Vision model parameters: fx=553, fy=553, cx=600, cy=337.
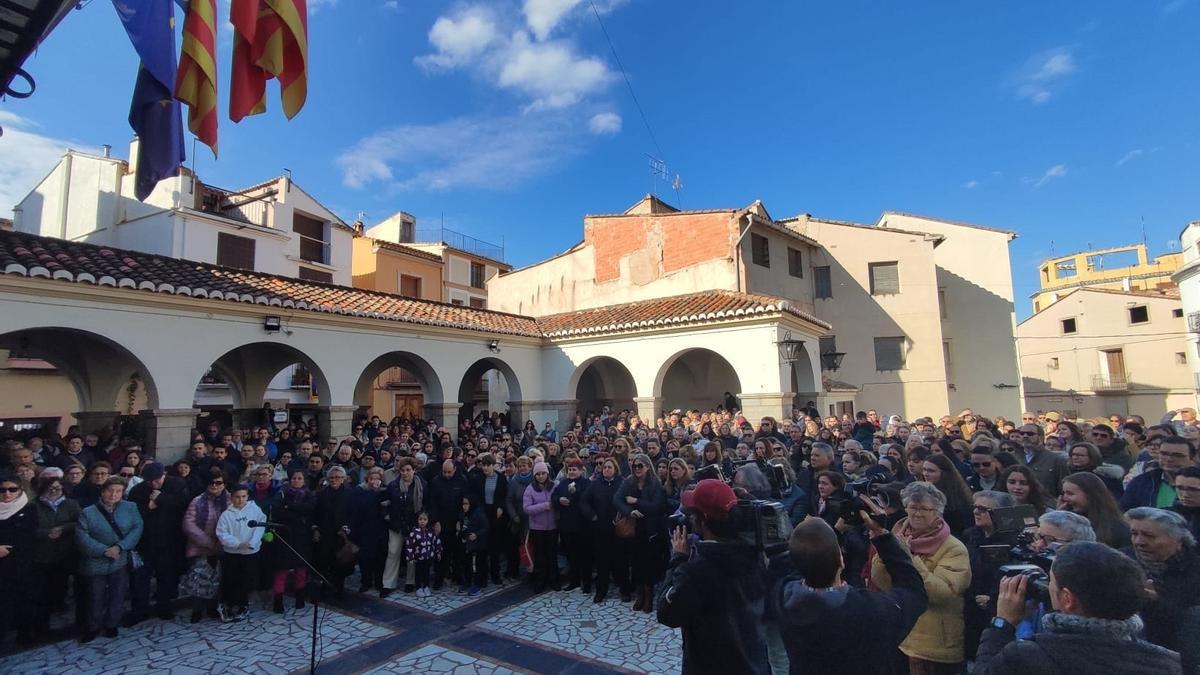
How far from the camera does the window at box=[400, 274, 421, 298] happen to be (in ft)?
89.5

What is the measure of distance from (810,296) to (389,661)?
18.7 m

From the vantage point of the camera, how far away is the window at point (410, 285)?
27266mm

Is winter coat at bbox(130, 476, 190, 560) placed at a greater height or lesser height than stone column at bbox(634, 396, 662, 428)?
lesser

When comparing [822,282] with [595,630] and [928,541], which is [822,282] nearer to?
[595,630]

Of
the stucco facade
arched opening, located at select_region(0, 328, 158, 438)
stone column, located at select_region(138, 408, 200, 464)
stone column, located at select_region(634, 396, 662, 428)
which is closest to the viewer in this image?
stone column, located at select_region(138, 408, 200, 464)

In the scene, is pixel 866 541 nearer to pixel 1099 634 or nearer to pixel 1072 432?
pixel 1099 634

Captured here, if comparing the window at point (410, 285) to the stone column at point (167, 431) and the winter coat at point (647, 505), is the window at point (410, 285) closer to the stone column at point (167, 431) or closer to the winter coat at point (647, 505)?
the stone column at point (167, 431)

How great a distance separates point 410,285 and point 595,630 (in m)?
25.0

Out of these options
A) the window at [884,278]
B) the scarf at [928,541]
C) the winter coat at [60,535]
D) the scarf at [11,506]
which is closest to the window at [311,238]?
the winter coat at [60,535]

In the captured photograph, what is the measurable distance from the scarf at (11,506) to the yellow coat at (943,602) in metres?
6.51

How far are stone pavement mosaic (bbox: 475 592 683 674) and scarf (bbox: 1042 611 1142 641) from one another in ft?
10.5

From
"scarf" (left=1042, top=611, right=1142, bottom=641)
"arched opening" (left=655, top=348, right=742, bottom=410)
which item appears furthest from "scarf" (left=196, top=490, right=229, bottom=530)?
"arched opening" (left=655, top=348, right=742, bottom=410)

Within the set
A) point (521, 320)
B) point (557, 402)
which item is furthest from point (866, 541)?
point (521, 320)

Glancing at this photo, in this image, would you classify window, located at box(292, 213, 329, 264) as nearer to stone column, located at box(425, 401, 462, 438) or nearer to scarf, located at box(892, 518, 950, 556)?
stone column, located at box(425, 401, 462, 438)
